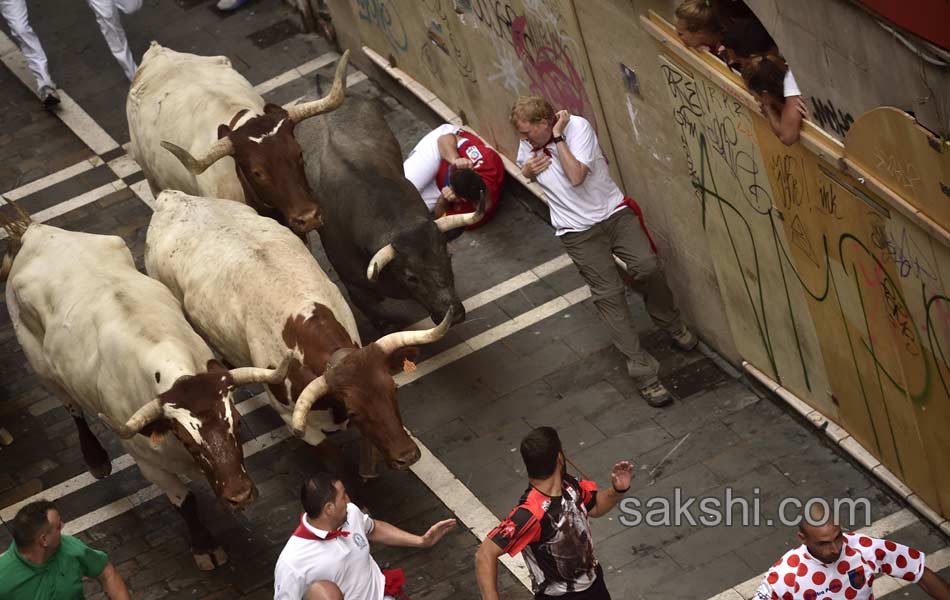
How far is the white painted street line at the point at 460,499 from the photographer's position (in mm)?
11711

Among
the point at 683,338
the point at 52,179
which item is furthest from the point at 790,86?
the point at 52,179

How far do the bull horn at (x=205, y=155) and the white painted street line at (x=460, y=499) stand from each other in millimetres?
2792

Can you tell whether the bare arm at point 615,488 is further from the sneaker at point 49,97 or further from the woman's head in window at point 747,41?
the sneaker at point 49,97

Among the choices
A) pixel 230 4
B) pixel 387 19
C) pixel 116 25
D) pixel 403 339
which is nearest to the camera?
pixel 403 339

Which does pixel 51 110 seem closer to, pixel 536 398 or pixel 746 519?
pixel 536 398

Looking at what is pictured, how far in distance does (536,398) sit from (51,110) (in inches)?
340

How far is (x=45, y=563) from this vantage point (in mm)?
10016

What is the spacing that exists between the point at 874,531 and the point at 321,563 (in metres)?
3.97

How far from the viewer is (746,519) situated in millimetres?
11484

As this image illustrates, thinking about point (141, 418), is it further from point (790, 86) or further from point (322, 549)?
point (790, 86)

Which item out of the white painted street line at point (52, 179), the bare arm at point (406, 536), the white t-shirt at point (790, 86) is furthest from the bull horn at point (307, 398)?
the white painted street line at point (52, 179)

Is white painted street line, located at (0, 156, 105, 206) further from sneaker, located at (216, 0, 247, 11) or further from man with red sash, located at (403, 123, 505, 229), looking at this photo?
man with red sash, located at (403, 123, 505, 229)

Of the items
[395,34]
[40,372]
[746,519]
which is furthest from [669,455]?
[395,34]

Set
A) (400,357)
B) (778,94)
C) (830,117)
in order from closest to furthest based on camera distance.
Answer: (830,117) < (778,94) < (400,357)
